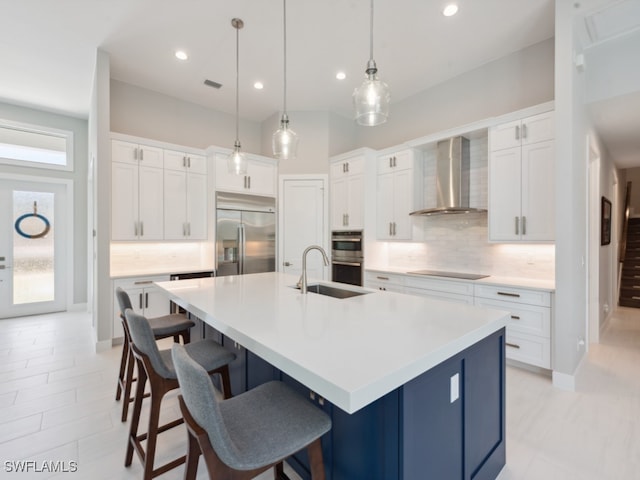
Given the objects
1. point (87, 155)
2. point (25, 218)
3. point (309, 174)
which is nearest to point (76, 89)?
point (87, 155)

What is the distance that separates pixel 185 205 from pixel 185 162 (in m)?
0.63

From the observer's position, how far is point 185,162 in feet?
14.7

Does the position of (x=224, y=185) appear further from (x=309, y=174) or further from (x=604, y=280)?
(x=604, y=280)

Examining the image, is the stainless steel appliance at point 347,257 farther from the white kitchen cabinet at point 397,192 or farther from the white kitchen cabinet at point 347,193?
the white kitchen cabinet at point 397,192

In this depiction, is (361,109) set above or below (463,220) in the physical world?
above

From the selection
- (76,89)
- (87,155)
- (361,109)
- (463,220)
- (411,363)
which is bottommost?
(411,363)

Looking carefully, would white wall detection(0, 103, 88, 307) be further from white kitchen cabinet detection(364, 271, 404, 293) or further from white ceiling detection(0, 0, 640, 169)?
white kitchen cabinet detection(364, 271, 404, 293)

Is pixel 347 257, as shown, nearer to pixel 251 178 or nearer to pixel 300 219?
pixel 300 219

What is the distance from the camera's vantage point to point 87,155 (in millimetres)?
5539

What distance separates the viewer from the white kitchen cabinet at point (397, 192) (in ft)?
14.1

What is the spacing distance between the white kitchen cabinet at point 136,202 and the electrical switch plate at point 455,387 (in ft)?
13.4

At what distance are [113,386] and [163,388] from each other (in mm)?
1691

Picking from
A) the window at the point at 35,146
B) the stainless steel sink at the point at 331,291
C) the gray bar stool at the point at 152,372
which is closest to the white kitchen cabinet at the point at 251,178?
the stainless steel sink at the point at 331,291

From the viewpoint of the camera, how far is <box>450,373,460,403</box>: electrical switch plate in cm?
135
